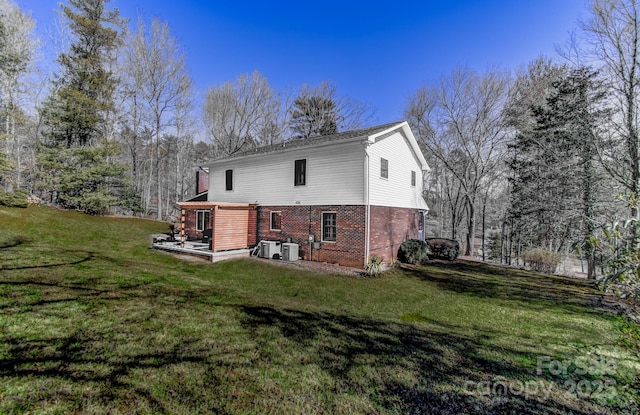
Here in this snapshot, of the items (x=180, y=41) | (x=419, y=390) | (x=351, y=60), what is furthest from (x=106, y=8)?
(x=419, y=390)

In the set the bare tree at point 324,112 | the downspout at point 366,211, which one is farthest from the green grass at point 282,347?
the bare tree at point 324,112

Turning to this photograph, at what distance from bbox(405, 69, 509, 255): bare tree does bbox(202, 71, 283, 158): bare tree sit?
14.3 metres

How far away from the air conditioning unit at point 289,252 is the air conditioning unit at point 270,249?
2.30 feet

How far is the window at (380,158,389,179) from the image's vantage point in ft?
42.2

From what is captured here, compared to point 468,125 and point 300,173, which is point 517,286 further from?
point 468,125

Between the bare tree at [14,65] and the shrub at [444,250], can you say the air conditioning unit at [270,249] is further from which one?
the bare tree at [14,65]

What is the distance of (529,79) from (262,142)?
2426 cm

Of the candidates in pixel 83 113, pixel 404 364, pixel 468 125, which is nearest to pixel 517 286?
pixel 404 364

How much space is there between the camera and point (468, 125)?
21.2 m

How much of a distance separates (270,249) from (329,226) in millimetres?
3311

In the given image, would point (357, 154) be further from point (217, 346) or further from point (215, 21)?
point (215, 21)

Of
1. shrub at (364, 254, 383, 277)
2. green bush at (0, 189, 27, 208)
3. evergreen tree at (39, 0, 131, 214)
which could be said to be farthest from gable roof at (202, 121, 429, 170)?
green bush at (0, 189, 27, 208)

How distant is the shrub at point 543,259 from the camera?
14.0 m

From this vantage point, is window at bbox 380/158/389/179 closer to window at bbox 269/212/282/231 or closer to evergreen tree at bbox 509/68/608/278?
window at bbox 269/212/282/231
